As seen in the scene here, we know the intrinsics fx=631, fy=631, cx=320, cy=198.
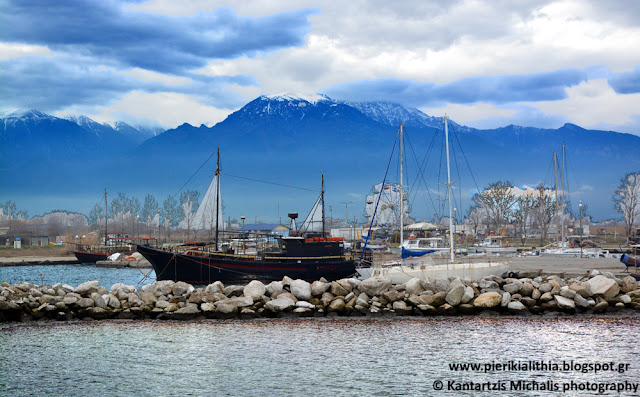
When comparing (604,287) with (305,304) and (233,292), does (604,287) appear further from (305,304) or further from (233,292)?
(233,292)

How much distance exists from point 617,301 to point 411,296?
11.2m

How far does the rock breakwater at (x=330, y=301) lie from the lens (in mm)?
34031

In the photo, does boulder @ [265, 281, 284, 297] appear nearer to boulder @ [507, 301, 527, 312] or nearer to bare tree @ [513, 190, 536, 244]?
boulder @ [507, 301, 527, 312]

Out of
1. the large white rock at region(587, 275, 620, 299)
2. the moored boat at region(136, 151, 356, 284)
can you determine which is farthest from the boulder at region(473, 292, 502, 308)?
the moored boat at region(136, 151, 356, 284)

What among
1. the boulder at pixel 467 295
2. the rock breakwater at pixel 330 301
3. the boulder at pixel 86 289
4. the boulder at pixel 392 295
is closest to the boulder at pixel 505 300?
the rock breakwater at pixel 330 301

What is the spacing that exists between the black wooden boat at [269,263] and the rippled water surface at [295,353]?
20851mm

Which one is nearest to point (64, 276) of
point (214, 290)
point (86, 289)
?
point (86, 289)

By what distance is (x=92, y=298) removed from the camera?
117ft

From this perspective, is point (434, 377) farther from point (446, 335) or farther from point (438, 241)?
point (438, 241)

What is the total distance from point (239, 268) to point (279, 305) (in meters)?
20.7

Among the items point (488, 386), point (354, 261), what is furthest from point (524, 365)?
point (354, 261)

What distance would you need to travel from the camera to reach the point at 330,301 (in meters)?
35.3

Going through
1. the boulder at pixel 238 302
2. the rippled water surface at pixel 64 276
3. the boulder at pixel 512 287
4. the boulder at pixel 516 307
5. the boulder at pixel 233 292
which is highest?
the boulder at pixel 512 287

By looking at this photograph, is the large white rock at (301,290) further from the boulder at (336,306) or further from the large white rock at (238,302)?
the large white rock at (238,302)
